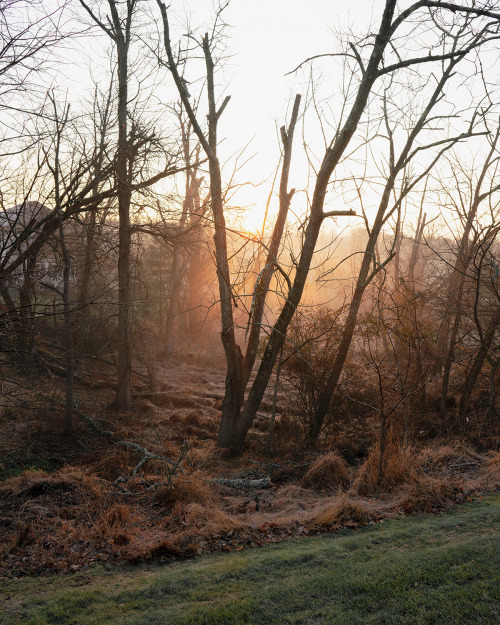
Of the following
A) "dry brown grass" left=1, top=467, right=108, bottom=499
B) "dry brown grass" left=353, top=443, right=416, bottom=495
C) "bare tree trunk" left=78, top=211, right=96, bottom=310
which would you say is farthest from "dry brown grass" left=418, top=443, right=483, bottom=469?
"bare tree trunk" left=78, top=211, right=96, bottom=310

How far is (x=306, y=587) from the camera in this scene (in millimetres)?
3783

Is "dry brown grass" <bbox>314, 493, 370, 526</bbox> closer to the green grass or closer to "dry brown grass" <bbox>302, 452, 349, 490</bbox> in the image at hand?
the green grass

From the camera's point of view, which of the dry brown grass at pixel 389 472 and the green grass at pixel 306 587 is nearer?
the green grass at pixel 306 587

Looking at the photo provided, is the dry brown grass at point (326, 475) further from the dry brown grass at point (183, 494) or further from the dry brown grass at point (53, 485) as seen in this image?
the dry brown grass at point (53, 485)

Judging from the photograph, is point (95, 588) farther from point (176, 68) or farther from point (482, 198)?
point (482, 198)

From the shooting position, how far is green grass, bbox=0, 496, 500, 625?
335 centimetres

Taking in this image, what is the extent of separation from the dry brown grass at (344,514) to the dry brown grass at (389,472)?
1065mm

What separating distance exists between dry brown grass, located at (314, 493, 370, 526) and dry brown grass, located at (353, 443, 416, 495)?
1.07m

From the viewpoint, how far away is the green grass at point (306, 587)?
132 inches

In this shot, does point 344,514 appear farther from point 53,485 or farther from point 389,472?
point 53,485

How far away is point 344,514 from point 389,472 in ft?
4.62

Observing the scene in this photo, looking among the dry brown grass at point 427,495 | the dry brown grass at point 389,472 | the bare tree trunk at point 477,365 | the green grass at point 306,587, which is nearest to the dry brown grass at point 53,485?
the green grass at point 306,587

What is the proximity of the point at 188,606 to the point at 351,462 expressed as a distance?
18.6ft

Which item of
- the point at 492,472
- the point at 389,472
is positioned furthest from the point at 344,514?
the point at 492,472
